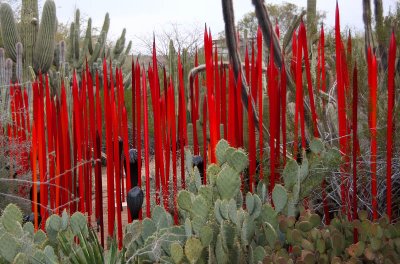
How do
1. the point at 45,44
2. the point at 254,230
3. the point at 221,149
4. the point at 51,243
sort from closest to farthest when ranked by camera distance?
1. the point at 254,230
2. the point at 221,149
3. the point at 51,243
4. the point at 45,44

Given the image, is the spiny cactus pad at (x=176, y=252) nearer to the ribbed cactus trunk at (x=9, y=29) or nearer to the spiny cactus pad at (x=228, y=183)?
the spiny cactus pad at (x=228, y=183)

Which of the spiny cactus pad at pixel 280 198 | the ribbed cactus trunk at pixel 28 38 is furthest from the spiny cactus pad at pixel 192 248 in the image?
the ribbed cactus trunk at pixel 28 38

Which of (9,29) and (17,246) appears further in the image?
(9,29)

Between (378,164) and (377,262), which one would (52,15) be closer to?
(378,164)

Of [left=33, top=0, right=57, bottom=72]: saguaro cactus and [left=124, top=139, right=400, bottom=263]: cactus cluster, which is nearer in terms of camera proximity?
[left=124, top=139, right=400, bottom=263]: cactus cluster

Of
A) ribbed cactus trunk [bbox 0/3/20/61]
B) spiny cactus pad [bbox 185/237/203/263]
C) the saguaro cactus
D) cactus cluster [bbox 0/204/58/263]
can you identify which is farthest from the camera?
ribbed cactus trunk [bbox 0/3/20/61]

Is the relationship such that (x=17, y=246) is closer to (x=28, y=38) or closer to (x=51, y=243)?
(x=51, y=243)

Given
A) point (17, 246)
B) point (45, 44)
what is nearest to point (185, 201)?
point (17, 246)

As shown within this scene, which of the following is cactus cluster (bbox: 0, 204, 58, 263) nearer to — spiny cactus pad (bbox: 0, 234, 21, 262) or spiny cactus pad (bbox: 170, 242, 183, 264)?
spiny cactus pad (bbox: 0, 234, 21, 262)

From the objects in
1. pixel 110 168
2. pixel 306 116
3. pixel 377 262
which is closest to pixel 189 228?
pixel 377 262

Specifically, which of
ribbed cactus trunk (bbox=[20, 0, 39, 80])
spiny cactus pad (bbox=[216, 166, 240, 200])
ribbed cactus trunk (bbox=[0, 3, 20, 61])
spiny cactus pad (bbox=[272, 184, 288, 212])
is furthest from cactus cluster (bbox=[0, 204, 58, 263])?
ribbed cactus trunk (bbox=[0, 3, 20, 61])

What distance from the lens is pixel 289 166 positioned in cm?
233

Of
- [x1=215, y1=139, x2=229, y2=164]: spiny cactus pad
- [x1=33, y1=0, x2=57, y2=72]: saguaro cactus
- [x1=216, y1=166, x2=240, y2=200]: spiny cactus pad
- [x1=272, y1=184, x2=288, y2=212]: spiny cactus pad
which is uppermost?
[x1=33, y1=0, x2=57, y2=72]: saguaro cactus

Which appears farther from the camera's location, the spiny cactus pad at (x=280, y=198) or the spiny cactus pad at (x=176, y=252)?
the spiny cactus pad at (x=280, y=198)
